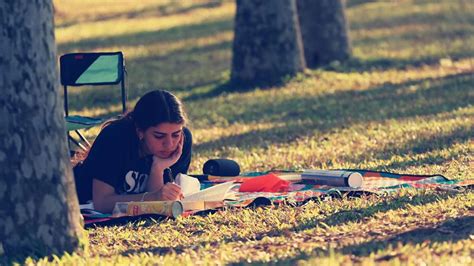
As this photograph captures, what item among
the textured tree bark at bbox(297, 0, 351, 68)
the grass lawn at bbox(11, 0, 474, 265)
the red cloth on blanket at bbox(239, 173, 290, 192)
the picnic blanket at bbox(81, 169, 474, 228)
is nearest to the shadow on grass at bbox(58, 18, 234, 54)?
the grass lawn at bbox(11, 0, 474, 265)

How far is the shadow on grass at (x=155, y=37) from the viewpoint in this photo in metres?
22.7

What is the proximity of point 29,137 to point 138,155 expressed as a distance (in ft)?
5.01

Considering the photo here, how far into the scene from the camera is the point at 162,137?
290 inches

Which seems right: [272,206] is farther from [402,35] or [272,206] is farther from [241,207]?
[402,35]

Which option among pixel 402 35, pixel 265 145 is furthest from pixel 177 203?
pixel 402 35

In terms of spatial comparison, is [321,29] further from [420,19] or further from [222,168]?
[222,168]

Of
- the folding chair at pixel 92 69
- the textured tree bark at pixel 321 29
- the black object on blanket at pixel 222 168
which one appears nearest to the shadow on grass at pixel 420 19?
the textured tree bark at pixel 321 29

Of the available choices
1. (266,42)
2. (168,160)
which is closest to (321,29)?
(266,42)

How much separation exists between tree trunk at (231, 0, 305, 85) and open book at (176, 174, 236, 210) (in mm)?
7672

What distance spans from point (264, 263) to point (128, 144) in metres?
1.91

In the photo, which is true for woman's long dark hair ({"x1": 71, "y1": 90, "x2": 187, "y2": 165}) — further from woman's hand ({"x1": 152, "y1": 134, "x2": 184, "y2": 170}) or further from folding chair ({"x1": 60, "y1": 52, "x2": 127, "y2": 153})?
folding chair ({"x1": 60, "y1": 52, "x2": 127, "y2": 153})

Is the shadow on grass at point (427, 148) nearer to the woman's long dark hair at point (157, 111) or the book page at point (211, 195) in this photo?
the book page at point (211, 195)

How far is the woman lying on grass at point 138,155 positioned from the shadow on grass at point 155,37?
14.1 meters

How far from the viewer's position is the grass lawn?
631 centimetres
